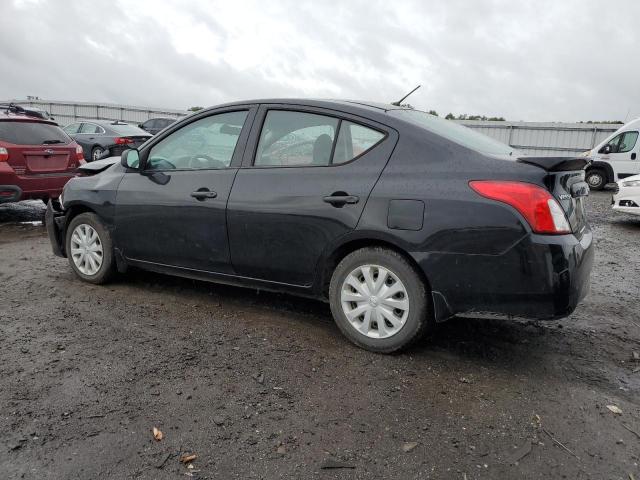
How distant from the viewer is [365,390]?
3016 mm

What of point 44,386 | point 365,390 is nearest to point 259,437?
point 365,390

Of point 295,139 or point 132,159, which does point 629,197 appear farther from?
point 132,159

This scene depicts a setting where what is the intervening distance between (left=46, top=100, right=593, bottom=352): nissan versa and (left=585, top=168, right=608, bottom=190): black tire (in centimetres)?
1330

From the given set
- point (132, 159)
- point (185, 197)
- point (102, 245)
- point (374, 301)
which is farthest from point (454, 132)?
point (102, 245)

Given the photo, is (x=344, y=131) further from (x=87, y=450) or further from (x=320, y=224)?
(x=87, y=450)

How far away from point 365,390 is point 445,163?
4.60ft

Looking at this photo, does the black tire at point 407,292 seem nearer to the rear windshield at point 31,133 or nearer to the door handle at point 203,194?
the door handle at point 203,194

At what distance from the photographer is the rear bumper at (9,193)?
7301 millimetres

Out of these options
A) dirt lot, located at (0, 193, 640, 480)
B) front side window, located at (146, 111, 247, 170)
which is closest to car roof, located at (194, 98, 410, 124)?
front side window, located at (146, 111, 247, 170)

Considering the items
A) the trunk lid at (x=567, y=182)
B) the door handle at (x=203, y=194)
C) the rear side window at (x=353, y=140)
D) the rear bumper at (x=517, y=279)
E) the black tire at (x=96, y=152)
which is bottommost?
the rear bumper at (x=517, y=279)

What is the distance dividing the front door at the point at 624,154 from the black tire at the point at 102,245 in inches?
565

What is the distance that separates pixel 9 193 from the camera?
7348 mm

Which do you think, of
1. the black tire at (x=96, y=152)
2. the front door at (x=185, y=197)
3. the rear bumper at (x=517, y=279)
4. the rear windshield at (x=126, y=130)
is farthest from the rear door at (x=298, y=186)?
the black tire at (x=96, y=152)

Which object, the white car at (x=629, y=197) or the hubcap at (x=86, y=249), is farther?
the white car at (x=629, y=197)
